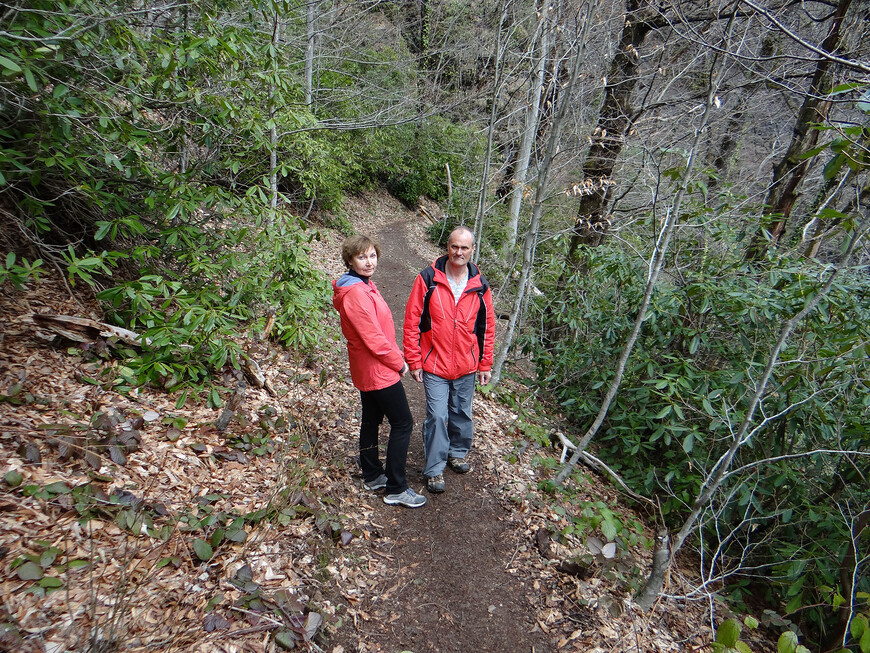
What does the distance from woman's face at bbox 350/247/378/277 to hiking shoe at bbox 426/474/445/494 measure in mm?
1764

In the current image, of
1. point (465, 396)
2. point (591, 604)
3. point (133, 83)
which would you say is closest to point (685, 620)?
point (591, 604)

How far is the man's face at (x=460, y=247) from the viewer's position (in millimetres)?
3250

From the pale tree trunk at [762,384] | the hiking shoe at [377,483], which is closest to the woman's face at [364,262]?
the hiking shoe at [377,483]

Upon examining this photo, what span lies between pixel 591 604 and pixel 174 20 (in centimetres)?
587

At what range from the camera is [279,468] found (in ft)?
10.3

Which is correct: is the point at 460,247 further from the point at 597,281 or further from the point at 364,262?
the point at 597,281

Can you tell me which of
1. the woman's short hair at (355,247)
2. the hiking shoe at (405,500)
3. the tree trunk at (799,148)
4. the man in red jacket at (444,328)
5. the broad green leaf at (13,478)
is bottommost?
the hiking shoe at (405,500)

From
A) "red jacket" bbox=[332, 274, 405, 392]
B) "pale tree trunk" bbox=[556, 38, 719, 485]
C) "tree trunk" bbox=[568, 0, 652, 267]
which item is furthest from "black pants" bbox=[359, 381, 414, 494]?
"tree trunk" bbox=[568, 0, 652, 267]

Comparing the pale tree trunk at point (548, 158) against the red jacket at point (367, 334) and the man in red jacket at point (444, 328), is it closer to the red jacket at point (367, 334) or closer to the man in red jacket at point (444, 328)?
the man in red jacket at point (444, 328)

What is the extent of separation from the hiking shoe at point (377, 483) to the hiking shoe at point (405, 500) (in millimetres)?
113

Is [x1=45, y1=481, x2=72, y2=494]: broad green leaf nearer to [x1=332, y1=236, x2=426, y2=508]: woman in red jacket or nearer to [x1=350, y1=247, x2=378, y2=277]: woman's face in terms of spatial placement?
[x1=332, y1=236, x2=426, y2=508]: woman in red jacket

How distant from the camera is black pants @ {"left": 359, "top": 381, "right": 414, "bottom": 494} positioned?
10.3 ft

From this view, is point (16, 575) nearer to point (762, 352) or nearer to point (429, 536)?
point (429, 536)

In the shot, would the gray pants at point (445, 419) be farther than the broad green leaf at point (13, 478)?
Yes
